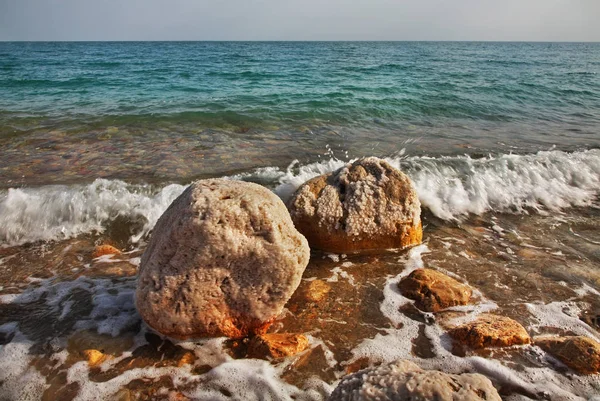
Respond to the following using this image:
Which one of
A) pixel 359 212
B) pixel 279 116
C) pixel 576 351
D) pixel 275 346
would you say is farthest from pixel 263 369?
pixel 279 116

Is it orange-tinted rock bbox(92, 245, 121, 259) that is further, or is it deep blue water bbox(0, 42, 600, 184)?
deep blue water bbox(0, 42, 600, 184)

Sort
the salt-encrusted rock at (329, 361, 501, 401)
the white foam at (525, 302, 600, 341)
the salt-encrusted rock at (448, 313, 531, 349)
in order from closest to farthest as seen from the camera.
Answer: the salt-encrusted rock at (329, 361, 501, 401) < the salt-encrusted rock at (448, 313, 531, 349) < the white foam at (525, 302, 600, 341)

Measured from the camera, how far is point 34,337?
2805mm

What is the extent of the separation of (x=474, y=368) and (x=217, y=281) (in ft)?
5.92

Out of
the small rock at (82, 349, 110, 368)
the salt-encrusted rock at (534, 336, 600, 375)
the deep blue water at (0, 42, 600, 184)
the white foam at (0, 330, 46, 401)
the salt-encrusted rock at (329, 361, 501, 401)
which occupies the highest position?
the deep blue water at (0, 42, 600, 184)

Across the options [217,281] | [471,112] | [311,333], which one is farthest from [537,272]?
[471,112]

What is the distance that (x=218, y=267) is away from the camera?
8.74 ft

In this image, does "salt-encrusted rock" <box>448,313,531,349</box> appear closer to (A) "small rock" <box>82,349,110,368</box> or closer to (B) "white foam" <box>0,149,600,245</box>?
(B) "white foam" <box>0,149,600,245</box>

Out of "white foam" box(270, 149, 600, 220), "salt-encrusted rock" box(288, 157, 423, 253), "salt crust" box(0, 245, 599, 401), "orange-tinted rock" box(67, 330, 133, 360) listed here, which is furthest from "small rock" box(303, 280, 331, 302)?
"white foam" box(270, 149, 600, 220)

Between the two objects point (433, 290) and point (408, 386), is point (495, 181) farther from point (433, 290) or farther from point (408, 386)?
point (408, 386)

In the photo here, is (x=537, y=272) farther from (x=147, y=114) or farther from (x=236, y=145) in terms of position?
(x=147, y=114)

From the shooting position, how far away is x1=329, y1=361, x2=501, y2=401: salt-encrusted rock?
1.65 metres

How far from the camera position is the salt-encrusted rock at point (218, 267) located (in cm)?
262

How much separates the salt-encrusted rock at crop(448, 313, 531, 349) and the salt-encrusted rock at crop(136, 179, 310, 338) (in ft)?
4.09
